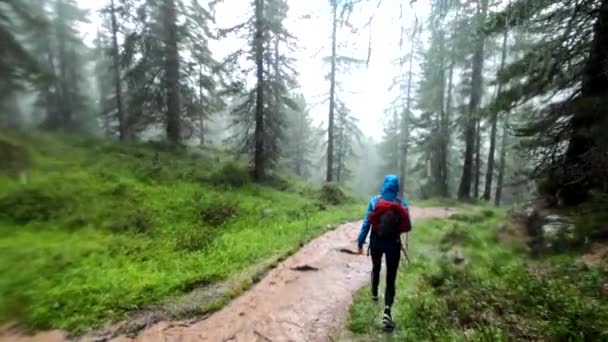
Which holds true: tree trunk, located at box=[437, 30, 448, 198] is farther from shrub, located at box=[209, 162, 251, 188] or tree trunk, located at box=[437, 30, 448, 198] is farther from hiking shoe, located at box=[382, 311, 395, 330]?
hiking shoe, located at box=[382, 311, 395, 330]

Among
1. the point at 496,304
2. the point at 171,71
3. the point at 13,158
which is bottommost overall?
the point at 496,304

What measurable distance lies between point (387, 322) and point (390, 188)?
1917 mm

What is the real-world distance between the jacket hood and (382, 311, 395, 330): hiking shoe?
1.67 m

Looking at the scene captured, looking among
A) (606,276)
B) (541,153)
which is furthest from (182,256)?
(541,153)

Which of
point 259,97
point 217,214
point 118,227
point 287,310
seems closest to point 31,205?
point 118,227

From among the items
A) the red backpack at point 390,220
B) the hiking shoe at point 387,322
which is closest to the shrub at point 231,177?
the red backpack at point 390,220

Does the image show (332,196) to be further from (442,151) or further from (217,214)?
(442,151)

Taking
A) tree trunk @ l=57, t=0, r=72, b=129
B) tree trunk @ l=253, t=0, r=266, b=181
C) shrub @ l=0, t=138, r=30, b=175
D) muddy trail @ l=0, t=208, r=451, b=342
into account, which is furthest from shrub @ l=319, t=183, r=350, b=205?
tree trunk @ l=57, t=0, r=72, b=129

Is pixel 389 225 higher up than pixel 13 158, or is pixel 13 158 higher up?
pixel 13 158

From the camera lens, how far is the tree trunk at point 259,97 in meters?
15.4

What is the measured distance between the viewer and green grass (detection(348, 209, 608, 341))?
3.74m

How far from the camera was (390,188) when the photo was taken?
5.01m

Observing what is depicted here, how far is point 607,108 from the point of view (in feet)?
23.5

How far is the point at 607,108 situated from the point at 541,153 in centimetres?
219
